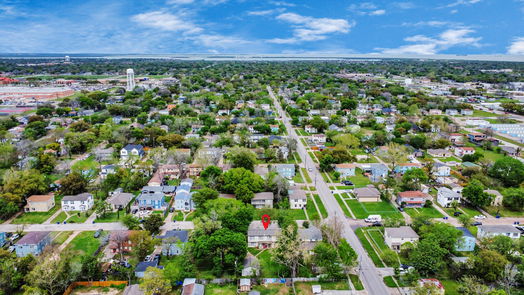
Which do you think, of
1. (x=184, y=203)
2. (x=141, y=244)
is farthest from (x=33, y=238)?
(x=184, y=203)

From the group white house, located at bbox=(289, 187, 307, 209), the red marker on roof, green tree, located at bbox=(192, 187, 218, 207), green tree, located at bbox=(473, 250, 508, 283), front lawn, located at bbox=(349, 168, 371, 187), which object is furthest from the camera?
front lawn, located at bbox=(349, 168, 371, 187)

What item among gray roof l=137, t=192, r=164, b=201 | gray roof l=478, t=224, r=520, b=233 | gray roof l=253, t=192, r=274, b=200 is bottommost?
gray roof l=137, t=192, r=164, b=201

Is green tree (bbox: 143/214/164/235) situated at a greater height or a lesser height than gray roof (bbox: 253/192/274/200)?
lesser

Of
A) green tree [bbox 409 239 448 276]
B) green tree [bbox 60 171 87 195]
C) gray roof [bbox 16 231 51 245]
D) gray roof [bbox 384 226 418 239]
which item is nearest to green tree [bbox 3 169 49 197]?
green tree [bbox 60 171 87 195]

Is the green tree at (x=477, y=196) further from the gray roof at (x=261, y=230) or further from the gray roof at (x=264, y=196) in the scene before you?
the gray roof at (x=261, y=230)

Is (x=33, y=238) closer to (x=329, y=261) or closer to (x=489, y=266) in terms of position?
(x=329, y=261)

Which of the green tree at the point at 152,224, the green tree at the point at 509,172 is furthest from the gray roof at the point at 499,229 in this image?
the green tree at the point at 152,224

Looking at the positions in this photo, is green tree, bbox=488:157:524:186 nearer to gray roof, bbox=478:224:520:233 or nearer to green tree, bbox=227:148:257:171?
gray roof, bbox=478:224:520:233

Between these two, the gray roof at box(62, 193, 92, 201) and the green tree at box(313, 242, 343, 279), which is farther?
the gray roof at box(62, 193, 92, 201)
